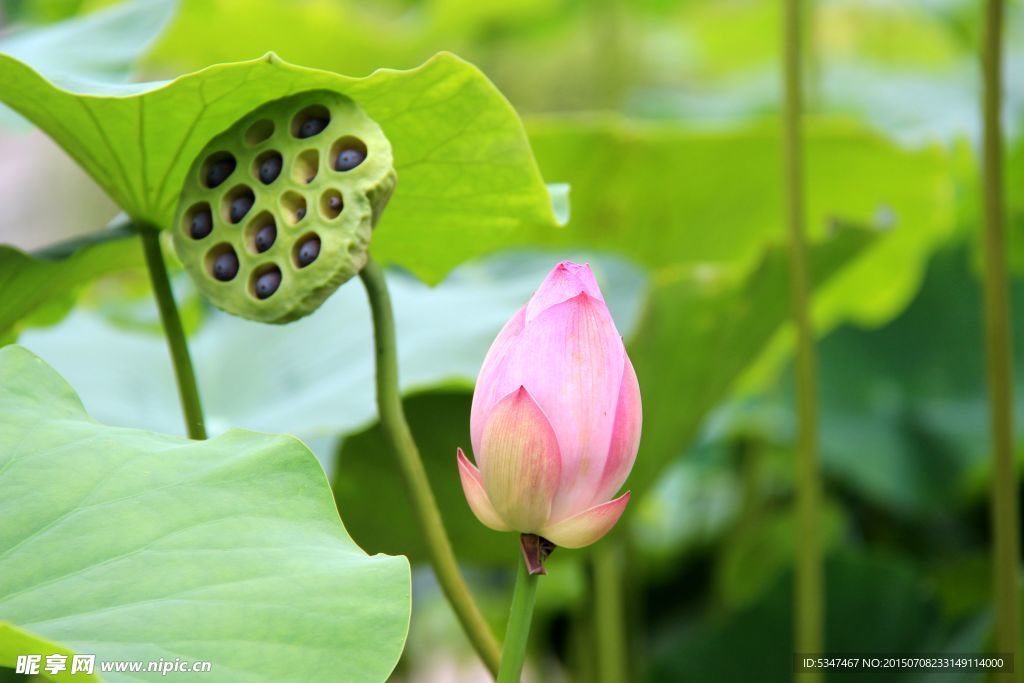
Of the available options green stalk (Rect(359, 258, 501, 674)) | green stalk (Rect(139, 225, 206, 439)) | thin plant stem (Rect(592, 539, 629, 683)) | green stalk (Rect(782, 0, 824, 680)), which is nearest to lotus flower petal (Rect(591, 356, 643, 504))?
green stalk (Rect(359, 258, 501, 674))

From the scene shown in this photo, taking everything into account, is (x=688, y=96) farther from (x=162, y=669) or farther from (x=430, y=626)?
(x=162, y=669)

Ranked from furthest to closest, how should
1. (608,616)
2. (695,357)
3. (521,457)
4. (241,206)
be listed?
1. (608,616)
2. (695,357)
3. (241,206)
4. (521,457)

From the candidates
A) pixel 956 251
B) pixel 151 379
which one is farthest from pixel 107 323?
pixel 956 251

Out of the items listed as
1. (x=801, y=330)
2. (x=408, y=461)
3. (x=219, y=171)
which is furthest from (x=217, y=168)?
(x=801, y=330)

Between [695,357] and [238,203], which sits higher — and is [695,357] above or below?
below

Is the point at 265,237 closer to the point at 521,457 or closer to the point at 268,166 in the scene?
the point at 268,166

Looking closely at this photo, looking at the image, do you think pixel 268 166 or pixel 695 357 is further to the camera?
pixel 695 357

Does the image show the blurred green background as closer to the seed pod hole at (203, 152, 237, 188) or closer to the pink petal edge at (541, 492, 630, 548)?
the seed pod hole at (203, 152, 237, 188)

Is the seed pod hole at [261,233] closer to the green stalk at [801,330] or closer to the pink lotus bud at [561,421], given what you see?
the pink lotus bud at [561,421]

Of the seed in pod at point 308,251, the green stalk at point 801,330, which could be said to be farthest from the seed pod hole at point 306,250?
the green stalk at point 801,330
